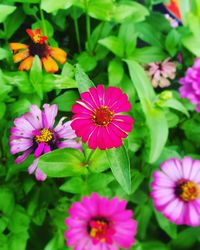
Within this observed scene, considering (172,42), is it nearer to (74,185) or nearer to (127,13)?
(127,13)


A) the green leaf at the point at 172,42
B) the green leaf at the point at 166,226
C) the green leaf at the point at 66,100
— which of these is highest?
the green leaf at the point at 172,42

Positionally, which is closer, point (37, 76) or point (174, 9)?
point (37, 76)

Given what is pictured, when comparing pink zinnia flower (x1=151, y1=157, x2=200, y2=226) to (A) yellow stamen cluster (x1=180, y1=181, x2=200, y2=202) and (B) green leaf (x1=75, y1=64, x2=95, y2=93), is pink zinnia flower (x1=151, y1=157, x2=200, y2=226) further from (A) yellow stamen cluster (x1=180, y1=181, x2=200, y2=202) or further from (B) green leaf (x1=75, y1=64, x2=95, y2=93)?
(B) green leaf (x1=75, y1=64, x2=95, y2=93)

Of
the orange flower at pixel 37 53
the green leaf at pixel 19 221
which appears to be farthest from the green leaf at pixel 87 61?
the green leaf at pixel 19 221

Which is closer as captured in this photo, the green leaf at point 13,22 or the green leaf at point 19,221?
the green leaf at point 19,221

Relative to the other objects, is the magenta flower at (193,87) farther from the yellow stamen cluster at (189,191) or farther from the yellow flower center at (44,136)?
the yellow flower center at (44,136)

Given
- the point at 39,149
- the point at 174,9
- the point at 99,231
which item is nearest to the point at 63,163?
the point at 39,149
